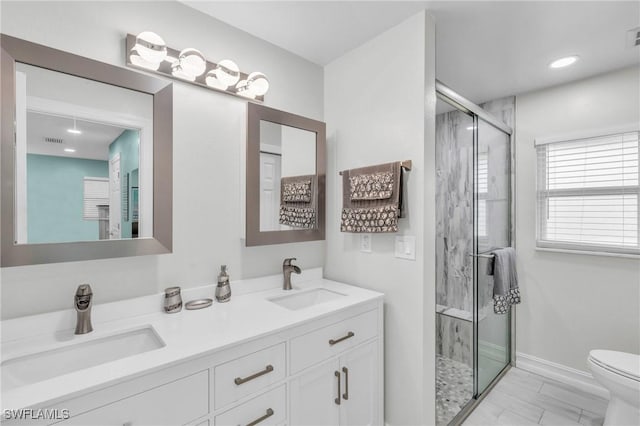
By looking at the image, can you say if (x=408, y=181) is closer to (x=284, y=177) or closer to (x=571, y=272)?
(x=284, y=177)

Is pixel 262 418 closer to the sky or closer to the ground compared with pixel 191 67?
closer to the ground

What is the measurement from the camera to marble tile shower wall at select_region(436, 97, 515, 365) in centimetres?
214

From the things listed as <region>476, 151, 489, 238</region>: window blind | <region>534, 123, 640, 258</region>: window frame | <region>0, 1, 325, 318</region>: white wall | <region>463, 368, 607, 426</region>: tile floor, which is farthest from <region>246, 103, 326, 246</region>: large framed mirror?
<region>534, 123, 640, 258</region>: window frame

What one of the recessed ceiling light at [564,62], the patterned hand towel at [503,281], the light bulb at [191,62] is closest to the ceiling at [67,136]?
the light bulb at [191,62]

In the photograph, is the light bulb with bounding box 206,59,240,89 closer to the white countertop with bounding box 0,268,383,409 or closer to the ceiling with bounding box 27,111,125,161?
the ceiling with bounding box 27,111,125,161

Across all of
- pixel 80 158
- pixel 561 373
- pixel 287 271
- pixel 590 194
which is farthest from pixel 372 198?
pixel 561 373

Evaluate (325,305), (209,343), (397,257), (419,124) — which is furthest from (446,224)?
(209,343)

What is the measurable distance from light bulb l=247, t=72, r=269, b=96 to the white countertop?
1161 millimetres

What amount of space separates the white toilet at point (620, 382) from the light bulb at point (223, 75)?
2.68 meters

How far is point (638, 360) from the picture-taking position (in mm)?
1696

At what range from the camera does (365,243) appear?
6.26 feet

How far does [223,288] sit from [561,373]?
9.14 ft

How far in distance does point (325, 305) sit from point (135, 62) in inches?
59.5

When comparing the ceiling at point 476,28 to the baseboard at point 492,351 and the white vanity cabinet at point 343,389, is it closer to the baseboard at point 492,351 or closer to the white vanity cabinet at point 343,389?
the white vanity cabinet at point 343,389
